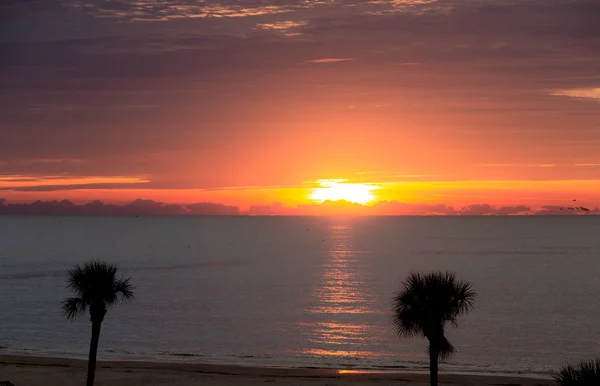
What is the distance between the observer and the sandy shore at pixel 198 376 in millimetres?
50906

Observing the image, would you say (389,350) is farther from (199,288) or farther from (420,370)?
(199,288)

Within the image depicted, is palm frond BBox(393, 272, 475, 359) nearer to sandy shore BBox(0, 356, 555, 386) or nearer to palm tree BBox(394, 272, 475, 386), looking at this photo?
palm tree BBox(394, 272, 475, 386)

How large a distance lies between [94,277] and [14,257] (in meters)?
172

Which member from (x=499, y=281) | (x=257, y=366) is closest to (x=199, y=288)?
(x=499, y=281)

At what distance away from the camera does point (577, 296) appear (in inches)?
4306

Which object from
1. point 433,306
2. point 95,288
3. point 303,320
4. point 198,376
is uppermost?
point 303,320

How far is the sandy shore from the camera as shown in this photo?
5091 cm

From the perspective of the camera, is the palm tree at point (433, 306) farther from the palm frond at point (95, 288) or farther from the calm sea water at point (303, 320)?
the calm sea water at point (303, 320)

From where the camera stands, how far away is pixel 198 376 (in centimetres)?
5369

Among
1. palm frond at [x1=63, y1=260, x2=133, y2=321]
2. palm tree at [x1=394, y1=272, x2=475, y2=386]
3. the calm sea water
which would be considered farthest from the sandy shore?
palm tree at [x1=394, y1=272, x2=475, y2=386]

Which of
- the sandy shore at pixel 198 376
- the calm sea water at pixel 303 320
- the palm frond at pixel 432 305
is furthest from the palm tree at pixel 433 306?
the calm sea water at pixel 303 320

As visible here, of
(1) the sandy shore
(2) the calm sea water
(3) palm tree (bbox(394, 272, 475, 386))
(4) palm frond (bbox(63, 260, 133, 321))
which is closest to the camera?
(3) palm tree (bbox(394, 272, 475, 386))

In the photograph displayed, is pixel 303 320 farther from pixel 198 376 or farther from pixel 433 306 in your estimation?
pixel 433 306

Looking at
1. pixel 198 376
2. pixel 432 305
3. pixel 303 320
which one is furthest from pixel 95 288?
pixel 303 320
